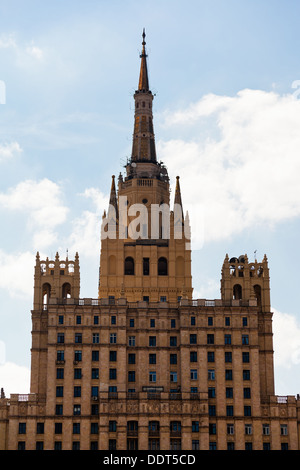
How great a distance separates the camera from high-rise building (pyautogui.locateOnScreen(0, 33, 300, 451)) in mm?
169375

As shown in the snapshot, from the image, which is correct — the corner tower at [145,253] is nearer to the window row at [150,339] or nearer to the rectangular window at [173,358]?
the window row at [150,339]

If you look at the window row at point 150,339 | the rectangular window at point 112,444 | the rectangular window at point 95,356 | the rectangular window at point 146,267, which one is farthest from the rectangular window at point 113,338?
the rectangular window at point 146,267

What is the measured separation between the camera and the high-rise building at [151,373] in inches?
6668

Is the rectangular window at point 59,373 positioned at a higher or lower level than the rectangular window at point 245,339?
lower

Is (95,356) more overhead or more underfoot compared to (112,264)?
more underfoot

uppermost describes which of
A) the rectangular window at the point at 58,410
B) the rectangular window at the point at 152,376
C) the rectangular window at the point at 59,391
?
the rectangular window at the point at 152,376

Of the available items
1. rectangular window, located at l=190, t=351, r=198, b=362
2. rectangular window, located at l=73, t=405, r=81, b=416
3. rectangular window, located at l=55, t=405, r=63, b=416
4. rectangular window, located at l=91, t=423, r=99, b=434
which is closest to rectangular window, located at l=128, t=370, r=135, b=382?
rectangular window, located at l=91, t=423, r=99, b=434

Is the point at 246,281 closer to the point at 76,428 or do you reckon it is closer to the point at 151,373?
the point at 151,373

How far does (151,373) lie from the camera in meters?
175

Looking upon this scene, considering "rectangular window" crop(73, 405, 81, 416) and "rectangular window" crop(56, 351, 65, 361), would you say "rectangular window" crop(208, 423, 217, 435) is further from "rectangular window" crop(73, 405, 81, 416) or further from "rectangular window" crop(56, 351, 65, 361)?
"rectangular window" crop(56, 351, 65, 361)

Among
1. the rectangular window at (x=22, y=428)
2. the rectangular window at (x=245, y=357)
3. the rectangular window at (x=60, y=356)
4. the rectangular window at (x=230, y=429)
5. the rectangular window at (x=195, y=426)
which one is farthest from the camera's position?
Result: the rectangular window at (x=245, y=357)

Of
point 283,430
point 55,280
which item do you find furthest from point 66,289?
point 283,430
